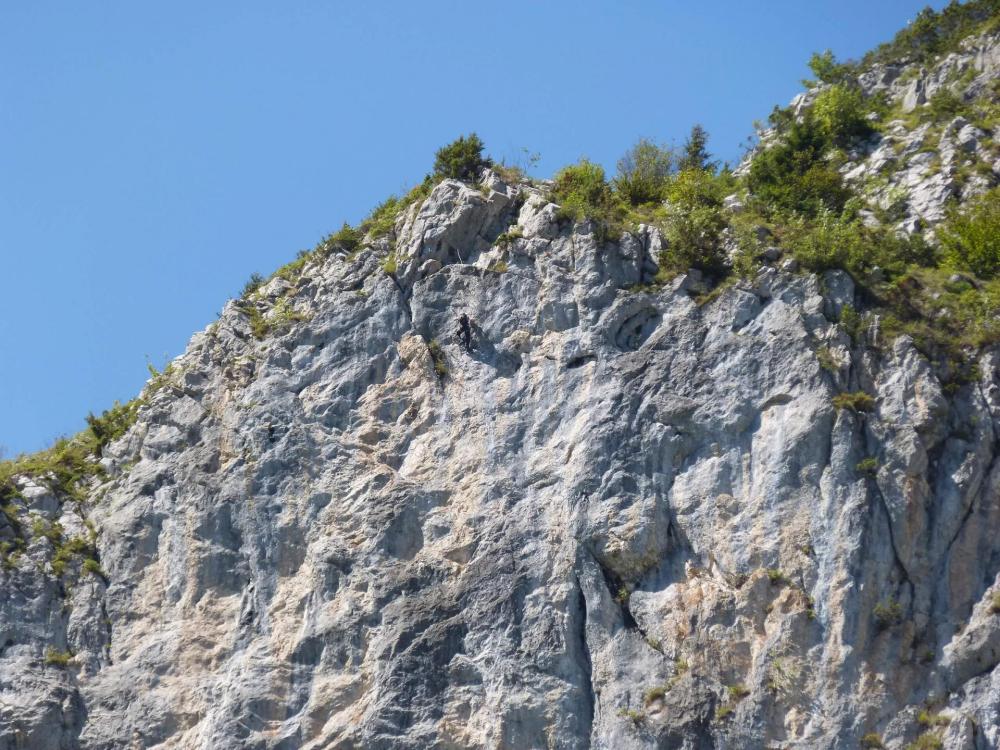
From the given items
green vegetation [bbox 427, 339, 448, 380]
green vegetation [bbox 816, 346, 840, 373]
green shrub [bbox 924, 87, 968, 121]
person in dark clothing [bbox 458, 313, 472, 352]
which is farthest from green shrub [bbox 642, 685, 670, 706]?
green shrub [bbox 924, 87, 968, 121]

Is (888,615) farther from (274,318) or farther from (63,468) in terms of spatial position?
(63,468)

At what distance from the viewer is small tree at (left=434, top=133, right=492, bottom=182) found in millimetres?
30000

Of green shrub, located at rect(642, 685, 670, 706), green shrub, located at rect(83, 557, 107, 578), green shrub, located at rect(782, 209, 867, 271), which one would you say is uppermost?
green shrub, located at rect(782, 209, 867, 271)

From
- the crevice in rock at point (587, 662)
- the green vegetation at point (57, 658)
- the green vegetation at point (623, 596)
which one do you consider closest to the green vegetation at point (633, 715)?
the crevice in rock at point (587, 662)

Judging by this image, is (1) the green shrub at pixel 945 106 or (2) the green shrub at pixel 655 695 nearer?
(2) the green shrub at pixel 655 695

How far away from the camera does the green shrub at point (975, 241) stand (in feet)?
90.4

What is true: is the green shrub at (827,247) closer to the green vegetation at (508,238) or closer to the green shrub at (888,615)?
the green vegetation at (508,238)

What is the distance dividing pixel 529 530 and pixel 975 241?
428 inches

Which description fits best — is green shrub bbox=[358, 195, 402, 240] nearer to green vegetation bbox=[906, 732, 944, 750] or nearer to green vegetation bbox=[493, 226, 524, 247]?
green vegetation bbox=[493, 226, 524, 247]

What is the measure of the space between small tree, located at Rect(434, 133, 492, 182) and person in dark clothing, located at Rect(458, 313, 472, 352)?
4188mm

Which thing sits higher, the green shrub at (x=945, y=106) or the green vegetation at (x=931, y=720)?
the green shrub at (x=945, y=106)

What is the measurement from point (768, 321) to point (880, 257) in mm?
2798

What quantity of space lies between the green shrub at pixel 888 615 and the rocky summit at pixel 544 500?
0.06 meters

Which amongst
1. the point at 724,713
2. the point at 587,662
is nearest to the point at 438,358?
the point at 587,662
